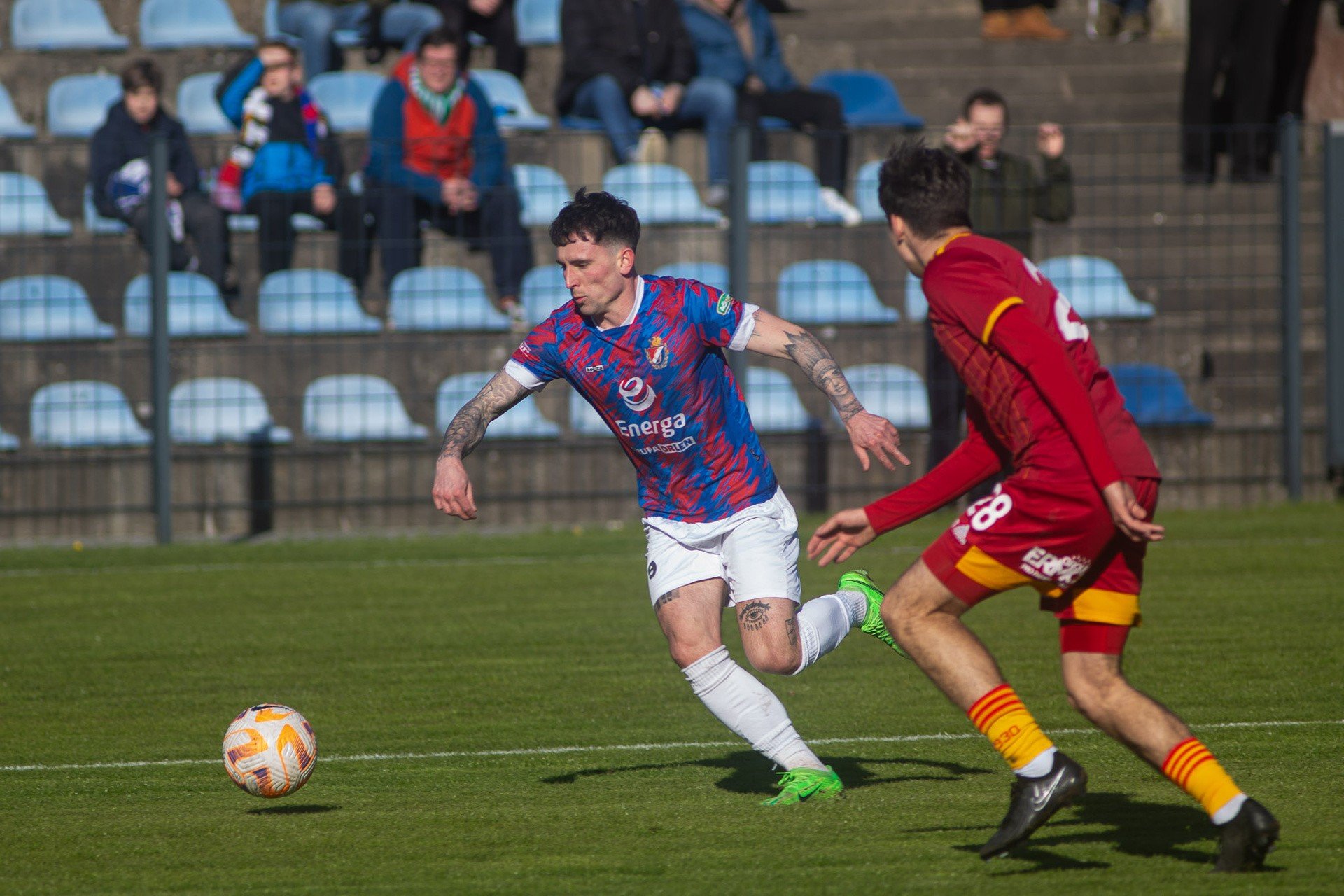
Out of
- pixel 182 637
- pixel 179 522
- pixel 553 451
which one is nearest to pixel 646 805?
pixel 182 637

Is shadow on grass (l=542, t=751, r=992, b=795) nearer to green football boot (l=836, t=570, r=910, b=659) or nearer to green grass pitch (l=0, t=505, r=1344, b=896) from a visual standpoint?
green grass pitch (l=0, t=505, r=1344, b=896)

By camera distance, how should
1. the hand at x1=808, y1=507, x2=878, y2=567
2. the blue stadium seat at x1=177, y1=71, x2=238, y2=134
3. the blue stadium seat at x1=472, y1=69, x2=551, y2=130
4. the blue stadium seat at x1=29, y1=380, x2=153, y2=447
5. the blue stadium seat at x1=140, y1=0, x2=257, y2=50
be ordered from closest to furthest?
the hand at x1=808, y1=507, x2=878, y2=567 < the blue stadium seat at x1=29, y1=380, x2=153, y2=447 < the blue stadium seat at x1=472, y1=69, x2=551, y2=130 < the blue stadium seat at x1=177, y1=71, x2=238, y2=134 < the blue stadium seat at x1=140, y1=0, x2=257, y2=50

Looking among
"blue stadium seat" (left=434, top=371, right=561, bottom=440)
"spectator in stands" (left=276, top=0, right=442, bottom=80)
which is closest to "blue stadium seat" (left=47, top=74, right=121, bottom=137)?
"spectator in stands" (left=276, top=0, right=442, bottom=80)

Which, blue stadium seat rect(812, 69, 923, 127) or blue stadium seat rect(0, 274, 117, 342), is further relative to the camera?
blue stadium seat rect(812, 69, 923, 127)

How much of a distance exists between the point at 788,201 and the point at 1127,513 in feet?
28.4

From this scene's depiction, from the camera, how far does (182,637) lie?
832cm

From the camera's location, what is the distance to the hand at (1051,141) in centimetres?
1121

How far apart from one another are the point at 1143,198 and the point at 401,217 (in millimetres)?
5695

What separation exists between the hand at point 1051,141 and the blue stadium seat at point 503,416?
12.9ft

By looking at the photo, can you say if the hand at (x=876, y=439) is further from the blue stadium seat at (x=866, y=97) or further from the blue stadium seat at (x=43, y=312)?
the blue stadium seat at (x=866, y=97)

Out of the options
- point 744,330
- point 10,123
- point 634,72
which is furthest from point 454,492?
point 10,123

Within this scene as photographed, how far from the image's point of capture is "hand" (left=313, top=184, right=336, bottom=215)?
1188 cm

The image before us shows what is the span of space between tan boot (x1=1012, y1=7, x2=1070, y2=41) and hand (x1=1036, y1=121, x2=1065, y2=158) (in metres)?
5.88

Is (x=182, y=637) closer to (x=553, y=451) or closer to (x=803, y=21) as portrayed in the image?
(x=553, y=451)
